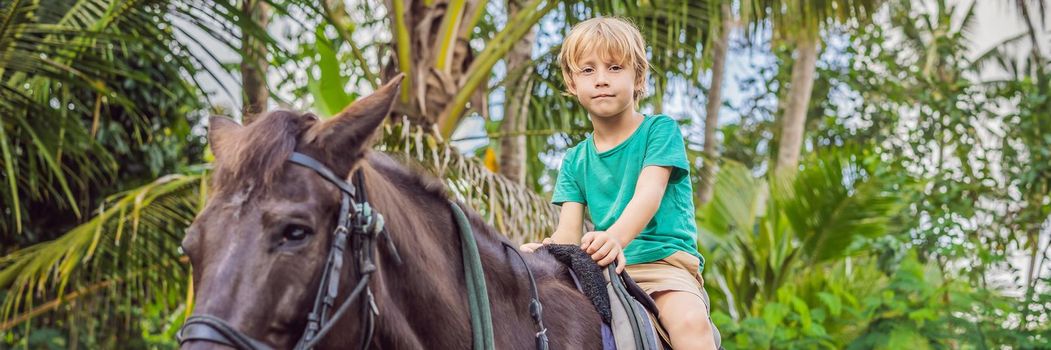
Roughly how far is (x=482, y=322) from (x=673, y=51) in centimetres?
580

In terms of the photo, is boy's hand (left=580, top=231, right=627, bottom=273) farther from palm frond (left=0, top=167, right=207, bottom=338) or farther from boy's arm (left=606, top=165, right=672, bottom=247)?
palm frond (left=0, top=167, right=207, bottom=338)

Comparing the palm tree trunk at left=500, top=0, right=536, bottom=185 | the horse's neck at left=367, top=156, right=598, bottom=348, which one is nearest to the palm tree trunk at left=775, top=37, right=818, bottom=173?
the palm tree trunk at left=500, top=0, right=536, bottom=185

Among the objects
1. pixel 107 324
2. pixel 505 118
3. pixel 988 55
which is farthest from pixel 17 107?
pixel 988 55

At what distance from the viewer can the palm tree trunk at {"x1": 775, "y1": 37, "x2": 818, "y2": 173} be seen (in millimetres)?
11391

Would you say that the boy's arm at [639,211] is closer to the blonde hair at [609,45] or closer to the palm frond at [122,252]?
the blonde hair at [609,45]

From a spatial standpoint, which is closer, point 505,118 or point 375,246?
point 375,246

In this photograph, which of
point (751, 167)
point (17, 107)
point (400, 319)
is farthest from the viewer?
point (751, 167)

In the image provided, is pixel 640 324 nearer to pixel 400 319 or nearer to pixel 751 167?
pixel 400 319

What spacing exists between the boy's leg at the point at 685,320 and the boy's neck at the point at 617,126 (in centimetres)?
43

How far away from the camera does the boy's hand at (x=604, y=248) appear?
2635 mm

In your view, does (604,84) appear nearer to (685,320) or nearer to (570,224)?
(570,224)

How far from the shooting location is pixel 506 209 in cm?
635

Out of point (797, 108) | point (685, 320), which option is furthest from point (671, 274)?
point (797, 108)

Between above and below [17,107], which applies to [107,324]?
below
